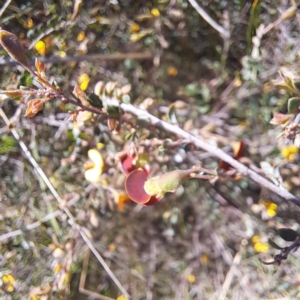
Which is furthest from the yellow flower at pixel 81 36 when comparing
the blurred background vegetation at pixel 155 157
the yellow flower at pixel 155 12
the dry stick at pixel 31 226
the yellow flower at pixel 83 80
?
the dry stick at pixel 31 226

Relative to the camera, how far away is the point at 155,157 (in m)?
1.14

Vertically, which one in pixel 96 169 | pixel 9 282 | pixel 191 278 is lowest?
pixel 191 278

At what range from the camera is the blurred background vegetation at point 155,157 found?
119cm

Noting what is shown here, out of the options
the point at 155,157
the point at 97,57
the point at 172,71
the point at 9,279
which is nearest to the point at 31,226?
the point at 9,279

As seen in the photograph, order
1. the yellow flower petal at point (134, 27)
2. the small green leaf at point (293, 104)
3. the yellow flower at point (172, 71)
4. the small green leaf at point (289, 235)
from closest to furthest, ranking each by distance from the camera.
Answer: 1. the small green leaf at point (293, 104)
2. the small green leaf at point (289, 235)
3. the yellow flower petal at point (134, 27)
4. the yellow flower at point (172, 71)

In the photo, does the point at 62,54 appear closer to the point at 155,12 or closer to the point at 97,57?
the point at 97,57

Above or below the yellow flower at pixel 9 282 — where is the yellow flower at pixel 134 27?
above

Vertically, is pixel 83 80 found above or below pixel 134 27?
below

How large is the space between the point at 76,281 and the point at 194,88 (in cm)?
78

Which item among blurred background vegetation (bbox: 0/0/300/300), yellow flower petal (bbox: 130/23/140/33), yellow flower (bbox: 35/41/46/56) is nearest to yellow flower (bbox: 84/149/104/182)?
blurred background vegetation (bbox: 0/0/300/300)

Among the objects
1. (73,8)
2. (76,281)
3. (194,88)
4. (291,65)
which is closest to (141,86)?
(194,88)

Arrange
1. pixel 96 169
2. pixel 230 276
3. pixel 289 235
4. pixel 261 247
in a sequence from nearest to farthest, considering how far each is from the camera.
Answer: pixel 289 235, pixel 96 169, pixel 261 247, pixel 230 276

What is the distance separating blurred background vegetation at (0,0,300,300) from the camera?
1.19 meters

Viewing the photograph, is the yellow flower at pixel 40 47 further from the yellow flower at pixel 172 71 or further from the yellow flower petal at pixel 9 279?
the yellow flower petal at pixel 9 279
